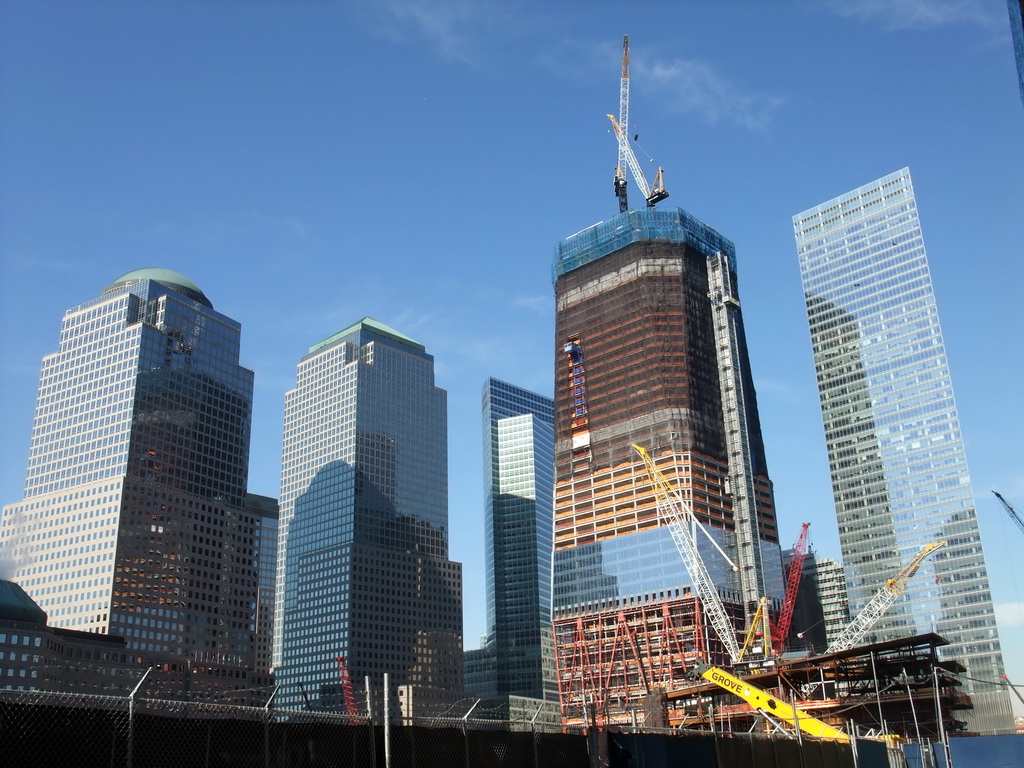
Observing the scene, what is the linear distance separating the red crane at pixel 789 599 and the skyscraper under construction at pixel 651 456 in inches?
159

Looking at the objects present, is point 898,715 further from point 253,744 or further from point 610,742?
point 253,744

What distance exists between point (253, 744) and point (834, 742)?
75.5 ft

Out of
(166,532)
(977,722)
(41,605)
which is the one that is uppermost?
(166,532)

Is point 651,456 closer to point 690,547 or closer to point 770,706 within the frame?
point 690,547

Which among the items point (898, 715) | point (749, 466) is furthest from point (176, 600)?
point (898, 715)

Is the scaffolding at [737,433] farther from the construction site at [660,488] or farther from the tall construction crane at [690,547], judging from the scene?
the tall construction crane at [690,547]

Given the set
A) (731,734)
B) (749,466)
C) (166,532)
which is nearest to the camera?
(731,734)

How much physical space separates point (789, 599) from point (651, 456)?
36.3 m

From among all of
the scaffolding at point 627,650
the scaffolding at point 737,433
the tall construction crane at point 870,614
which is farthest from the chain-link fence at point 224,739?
the scaffolding at point 737,433

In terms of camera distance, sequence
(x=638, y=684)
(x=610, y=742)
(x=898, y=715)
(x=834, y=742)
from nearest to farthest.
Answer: (x=610, y=742), (x=834, y=742), (x=898, y=715), (x=638, y=684)

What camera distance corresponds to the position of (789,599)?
177 metres

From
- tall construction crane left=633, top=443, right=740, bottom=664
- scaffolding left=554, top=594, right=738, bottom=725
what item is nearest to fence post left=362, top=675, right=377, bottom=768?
scaffolding left=554, top=594, right=738, bottom=725

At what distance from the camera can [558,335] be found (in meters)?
197

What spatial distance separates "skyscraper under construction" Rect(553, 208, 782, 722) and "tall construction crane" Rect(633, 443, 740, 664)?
1.14 metres
